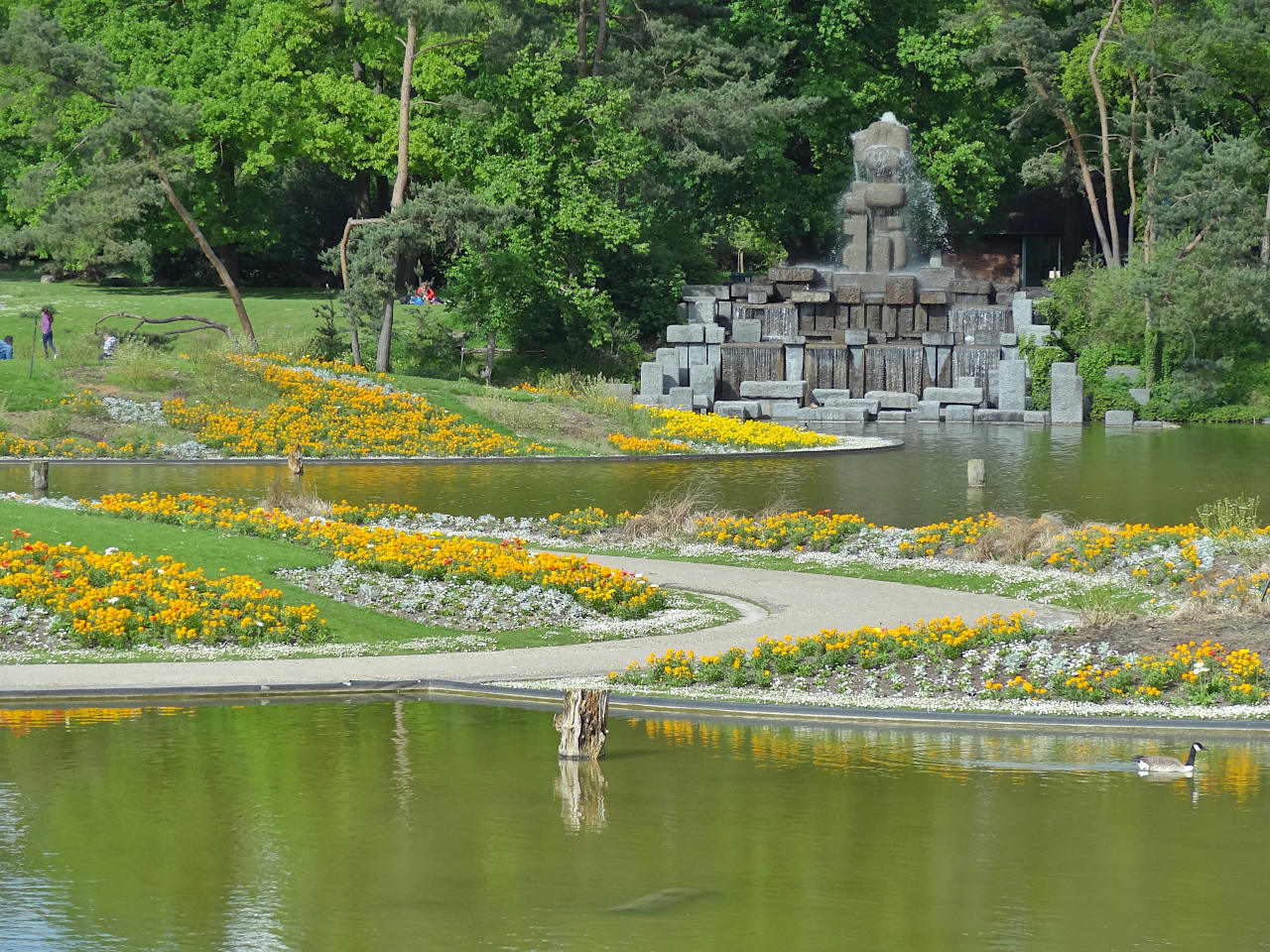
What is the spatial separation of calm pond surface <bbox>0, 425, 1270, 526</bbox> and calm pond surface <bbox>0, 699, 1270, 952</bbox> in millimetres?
13143

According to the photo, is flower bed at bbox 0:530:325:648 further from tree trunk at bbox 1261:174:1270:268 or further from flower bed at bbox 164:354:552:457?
tree trunk at bbox 1261:174:1270:268

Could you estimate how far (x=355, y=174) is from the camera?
6488cm

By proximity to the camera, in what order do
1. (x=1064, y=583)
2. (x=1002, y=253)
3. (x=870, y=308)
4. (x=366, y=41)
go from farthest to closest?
(x=1002, y=253) < (x=366, y=41) < (x=870, y=308) < (x=1064, y=583)

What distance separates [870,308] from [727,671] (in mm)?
36980

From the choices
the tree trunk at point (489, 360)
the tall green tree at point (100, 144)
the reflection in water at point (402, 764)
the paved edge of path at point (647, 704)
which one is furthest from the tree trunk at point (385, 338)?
the reflection in water at point (402, 764)

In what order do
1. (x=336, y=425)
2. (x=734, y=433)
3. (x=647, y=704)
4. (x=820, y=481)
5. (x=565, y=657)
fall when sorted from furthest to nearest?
1. (x=734, y=433)
2. (x=336, y=425)
3. (x=820, y=481)
4. (x=565, y=657)
5. (x=647, y=704)

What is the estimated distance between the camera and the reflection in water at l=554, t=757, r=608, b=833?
37.4ft

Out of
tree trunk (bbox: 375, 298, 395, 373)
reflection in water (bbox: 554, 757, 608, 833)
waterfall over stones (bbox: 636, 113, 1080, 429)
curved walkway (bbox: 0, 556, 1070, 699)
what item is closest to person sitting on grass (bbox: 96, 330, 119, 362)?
tree trunk (bbox: 375, 298, 395, 373)

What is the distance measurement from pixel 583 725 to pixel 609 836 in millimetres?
1801

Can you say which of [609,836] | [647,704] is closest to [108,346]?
[647,704]

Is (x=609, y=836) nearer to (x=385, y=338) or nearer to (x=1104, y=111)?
(x=385, y=338)

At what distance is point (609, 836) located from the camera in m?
11.1

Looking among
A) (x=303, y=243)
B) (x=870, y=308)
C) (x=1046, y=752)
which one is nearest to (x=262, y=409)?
(x=870, y=308)

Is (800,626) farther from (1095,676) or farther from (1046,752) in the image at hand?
(1046,752)
